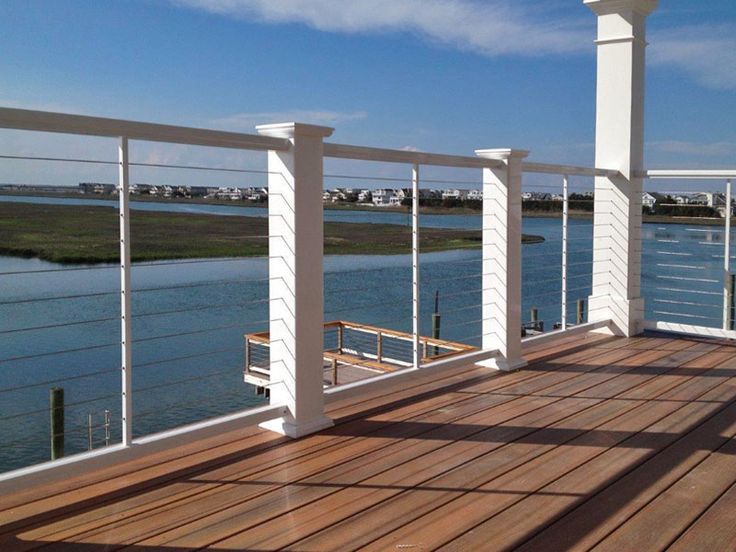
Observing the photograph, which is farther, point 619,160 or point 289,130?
point 619,160

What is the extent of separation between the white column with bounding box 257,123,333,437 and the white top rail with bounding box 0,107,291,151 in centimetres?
9

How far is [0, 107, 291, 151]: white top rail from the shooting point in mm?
1692

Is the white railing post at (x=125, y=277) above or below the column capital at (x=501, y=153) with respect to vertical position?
below

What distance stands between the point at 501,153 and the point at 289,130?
1250 millimetres

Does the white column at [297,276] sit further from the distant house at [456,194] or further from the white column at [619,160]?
the white column at [619,160]

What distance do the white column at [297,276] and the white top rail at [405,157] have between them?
107mm

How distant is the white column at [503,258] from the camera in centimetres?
333

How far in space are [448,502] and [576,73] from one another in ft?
104

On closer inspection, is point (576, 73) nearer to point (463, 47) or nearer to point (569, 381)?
point (463, 47)

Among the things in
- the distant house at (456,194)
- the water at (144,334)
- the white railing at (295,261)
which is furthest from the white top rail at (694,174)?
the water at (144,334)

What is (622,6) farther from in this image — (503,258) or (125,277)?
(125,277)

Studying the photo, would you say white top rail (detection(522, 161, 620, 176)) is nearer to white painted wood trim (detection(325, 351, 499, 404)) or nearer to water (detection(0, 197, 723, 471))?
white painted wood trim (detection(325, 351, 499, 404))

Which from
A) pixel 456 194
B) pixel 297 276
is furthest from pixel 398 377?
pixel 456 194

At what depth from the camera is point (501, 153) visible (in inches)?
129
